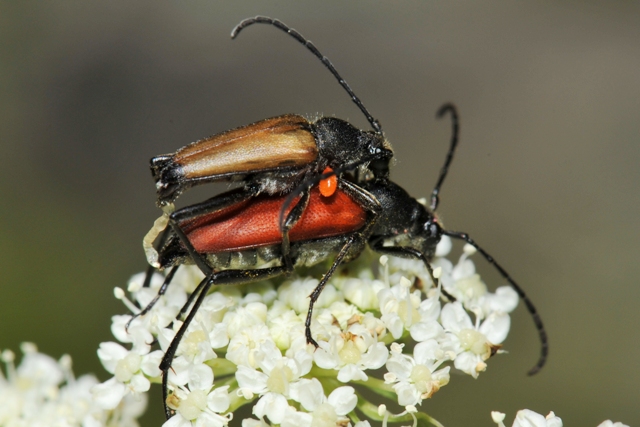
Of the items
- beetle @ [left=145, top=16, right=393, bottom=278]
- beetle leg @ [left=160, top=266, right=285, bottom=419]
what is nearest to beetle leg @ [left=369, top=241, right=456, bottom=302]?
beetle @ [left=145, top=16, right=393, bottom=278]

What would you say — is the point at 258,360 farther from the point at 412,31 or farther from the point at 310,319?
the point at 412,31

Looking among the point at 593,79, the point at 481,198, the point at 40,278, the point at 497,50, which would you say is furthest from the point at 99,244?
the point at 593,79

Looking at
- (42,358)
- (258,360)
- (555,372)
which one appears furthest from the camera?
(555,372)

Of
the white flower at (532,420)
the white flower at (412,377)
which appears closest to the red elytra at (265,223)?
the white flower at (412,377)

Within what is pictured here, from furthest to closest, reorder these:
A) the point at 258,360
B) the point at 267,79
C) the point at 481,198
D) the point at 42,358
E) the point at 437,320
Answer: the point at 267,79, the point at 481,198, the point at 42,358, the point at 437,320, the point at 258,360

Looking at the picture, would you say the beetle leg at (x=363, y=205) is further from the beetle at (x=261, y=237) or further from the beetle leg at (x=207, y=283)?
the beetle leg at (x=207, y=283)

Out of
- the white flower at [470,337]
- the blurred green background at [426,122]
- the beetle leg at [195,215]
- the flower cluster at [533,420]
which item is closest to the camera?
the flower cluster at [533,420]

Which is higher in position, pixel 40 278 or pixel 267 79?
pixel 267 79
